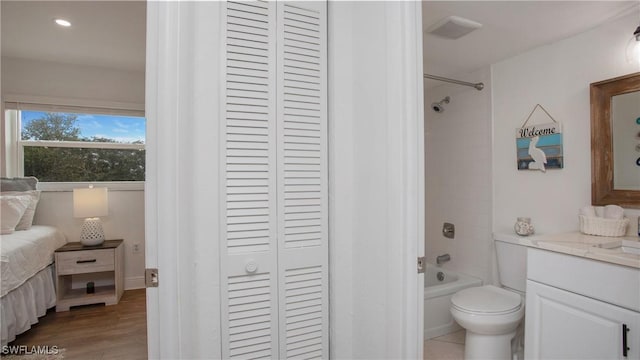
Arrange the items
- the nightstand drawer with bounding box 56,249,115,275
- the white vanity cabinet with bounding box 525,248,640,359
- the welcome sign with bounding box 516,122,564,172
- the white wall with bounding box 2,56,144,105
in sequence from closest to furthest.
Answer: the white vanity cabinet with bounding box 525,248,640,359, the welcome sign with bounding box 516,122,564,172, the nightstand drawer with bounding box 56,249,115,275, the white wall with bounding box 2,56,144,105

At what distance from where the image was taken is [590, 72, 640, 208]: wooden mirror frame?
1.84 meters

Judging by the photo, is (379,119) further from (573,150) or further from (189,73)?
(573,150)

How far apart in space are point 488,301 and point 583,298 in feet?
1.97

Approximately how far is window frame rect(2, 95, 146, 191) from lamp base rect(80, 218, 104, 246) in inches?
19.2

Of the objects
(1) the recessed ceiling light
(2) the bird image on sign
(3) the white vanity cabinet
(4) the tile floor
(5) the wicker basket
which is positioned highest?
(1) the recessed ceiling light

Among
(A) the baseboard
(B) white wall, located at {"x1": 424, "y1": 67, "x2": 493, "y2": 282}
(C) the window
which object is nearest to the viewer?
(B) white wall, located at {"x1": 424, "y1": 67, "x2": 493, "y2": 282}

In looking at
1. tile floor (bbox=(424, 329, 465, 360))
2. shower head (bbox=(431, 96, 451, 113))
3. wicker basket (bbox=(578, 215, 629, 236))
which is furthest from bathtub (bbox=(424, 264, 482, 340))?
shower head (bbox=(431, 96, 451, 113))

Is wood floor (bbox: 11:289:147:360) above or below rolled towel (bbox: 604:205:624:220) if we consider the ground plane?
below

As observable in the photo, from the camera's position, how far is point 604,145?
191cm

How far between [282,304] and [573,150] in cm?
213

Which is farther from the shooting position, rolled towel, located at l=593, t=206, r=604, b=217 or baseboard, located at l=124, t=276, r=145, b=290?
baseboard, located at l=124, t=276, r=145, b=290

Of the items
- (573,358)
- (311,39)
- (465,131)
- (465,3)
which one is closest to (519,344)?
(573,358)

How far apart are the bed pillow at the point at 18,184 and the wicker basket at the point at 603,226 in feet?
15.0

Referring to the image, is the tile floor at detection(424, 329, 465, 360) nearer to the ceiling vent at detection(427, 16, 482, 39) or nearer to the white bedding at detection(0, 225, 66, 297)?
the ceiling vent at detection(427, 16, 482, 39)
